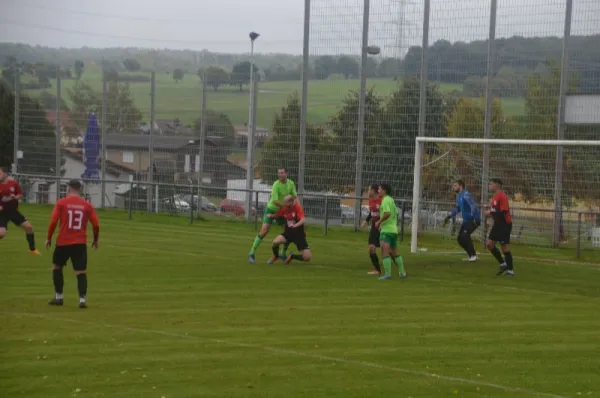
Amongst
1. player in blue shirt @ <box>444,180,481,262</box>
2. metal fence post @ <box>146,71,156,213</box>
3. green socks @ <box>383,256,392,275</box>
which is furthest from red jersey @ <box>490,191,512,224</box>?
metal fence post @ <box>146,71,156,213</box>

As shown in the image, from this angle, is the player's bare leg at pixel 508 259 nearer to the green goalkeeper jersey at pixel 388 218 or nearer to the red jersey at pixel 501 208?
the red jersey at pixel 501 208

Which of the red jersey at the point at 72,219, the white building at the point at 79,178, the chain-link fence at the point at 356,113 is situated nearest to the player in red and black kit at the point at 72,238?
the red jersey at the point at 72,219

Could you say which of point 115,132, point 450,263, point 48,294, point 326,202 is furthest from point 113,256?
point 115,132

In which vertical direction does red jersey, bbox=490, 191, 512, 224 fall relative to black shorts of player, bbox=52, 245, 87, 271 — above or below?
above

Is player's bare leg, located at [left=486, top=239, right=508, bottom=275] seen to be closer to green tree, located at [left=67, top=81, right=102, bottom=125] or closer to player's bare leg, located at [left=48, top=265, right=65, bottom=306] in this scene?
player's bare leg, located at [left=48, top=265, right=65, bottom=306]

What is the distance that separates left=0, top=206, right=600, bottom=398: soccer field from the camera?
9.77m

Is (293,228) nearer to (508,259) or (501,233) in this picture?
(501,233)

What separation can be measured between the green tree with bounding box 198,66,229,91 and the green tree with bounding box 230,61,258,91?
299 mm

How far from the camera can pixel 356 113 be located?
31797 mm

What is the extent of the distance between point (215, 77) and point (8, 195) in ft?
49.7

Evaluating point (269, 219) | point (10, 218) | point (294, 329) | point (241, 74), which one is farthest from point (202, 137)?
point (294, 329)

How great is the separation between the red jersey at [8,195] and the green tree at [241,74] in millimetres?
14481

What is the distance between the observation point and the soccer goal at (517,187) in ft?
81.5

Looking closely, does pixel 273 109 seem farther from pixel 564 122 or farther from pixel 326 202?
pixel 564 122
